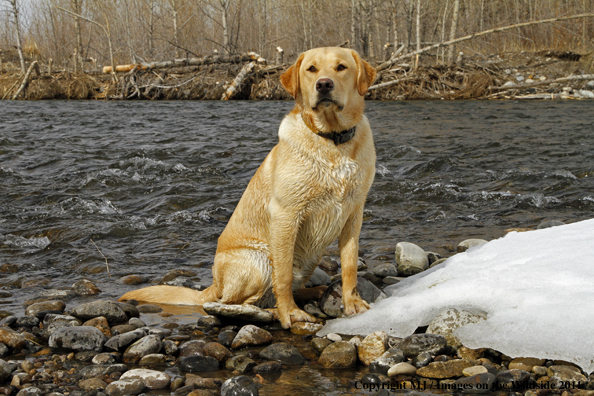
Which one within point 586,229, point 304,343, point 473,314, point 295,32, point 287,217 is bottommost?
point 304,343

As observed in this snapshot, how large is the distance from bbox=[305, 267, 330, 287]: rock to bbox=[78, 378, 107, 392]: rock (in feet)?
6.79

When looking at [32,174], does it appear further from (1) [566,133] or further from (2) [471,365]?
(1) [566,133]

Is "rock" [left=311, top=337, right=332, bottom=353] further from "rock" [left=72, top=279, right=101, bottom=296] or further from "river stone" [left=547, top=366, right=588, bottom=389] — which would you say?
"rock" [left=72, top=279, right=101, bottom=296]

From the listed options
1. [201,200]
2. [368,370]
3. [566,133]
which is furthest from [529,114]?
[368,370]

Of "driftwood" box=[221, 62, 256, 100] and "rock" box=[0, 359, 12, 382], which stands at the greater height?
"driftwood" box=[221, 62, 256, 100]

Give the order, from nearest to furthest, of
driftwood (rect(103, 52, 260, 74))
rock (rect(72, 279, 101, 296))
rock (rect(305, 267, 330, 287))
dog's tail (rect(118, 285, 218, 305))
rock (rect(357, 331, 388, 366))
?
rock (rect(357, 331, 388, 366)), dog's tail (rect(118, 285, 218, 305)), rock (rect(72, 279, 101, 296)), rock (rect(305, 267, 330, 287)), driftwood (rect(103, 52, 260, 74))

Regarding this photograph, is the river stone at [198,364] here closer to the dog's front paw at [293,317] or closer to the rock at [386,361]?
the dog's front paw at [293,317]

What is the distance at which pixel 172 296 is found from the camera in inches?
151

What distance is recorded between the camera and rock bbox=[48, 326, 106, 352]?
117 inches

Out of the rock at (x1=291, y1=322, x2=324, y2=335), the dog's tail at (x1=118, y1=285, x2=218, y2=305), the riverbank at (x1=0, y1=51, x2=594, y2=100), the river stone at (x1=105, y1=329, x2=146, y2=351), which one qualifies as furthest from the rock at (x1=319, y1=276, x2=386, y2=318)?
the riverbank at (x1=0, y1=51, x2=594, y2=100)

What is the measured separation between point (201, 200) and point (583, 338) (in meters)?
5.53

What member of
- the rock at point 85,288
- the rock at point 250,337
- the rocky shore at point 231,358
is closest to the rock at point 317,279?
the rocky shore at point 231,358

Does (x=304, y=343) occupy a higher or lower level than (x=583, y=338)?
lower

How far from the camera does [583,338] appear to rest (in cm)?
249
